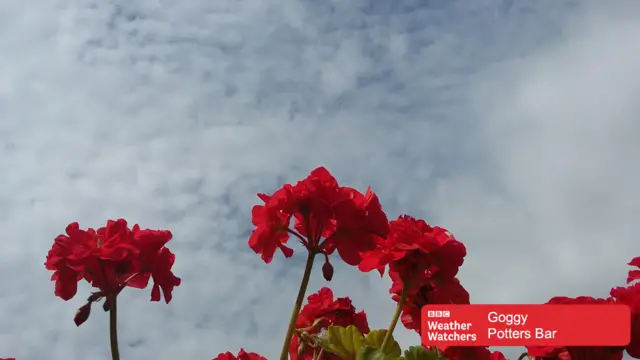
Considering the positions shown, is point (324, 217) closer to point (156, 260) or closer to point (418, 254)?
point (418, 254)

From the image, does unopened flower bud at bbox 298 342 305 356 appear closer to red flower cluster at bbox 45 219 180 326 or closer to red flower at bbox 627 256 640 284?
red flower cluster at bbox 45 219 180 326

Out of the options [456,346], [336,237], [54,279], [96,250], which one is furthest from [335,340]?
[54,279]

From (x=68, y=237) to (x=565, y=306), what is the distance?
82.0 inches

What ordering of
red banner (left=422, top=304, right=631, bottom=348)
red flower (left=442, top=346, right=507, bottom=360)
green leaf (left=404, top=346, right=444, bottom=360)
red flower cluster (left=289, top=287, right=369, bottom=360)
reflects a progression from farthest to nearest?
red flower cluster (left=289, top=287, right=369, bottom=360), red flower (left=442, top=346, right=507, bottom=360), green leaf (left=404, top=346, right=444, bottom=360), red banner (left=422, top=304, right=631, bottom=348)

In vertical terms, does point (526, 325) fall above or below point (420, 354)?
above

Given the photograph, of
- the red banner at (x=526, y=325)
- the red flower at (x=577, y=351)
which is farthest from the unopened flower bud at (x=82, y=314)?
the red flower at (x=577, y=351)

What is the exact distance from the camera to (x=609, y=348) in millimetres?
2658

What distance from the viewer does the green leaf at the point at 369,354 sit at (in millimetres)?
2646

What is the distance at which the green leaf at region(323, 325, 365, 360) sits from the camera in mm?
2842

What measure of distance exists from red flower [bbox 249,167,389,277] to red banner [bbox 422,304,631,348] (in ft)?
1.43

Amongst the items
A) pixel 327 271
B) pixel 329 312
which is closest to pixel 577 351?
pixel 327 271

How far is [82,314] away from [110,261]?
0.76ft

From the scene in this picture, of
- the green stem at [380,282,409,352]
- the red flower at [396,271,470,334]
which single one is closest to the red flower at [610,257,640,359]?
the red flower at [396,271,470,334]

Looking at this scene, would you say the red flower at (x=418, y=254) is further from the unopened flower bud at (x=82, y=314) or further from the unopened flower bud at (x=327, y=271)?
the unopened flower bud at (x=82, y=314)
